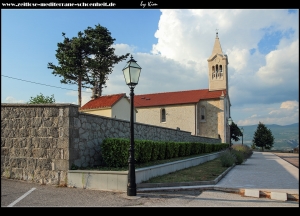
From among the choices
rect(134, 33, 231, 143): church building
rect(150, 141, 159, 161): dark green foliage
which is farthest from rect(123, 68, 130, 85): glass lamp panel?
rect(134, 33, 231, 143): church building

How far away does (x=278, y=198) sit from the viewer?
23.8 feet

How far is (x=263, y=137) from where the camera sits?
2459 inches

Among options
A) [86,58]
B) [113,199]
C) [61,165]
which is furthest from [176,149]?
[86,58]

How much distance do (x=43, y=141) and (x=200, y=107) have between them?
44779 millimetres

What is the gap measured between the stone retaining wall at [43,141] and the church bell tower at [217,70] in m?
46.1

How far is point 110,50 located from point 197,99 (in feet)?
64.7

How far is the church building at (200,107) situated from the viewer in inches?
1978

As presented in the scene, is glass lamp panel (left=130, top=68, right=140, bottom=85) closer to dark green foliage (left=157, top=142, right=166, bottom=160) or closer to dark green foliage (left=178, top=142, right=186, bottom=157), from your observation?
dark green foliage (left=157, top=142, right=166, bottom=160)

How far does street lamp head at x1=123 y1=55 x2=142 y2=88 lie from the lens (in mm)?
8289

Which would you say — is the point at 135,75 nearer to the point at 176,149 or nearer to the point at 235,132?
the point at 176,149

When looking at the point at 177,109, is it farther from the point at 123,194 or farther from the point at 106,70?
the point at 123,194

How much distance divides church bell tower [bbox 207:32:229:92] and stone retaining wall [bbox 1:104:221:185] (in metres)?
46.1

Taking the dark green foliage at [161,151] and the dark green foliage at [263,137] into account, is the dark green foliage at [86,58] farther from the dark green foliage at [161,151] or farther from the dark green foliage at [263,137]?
Result: the dark green foliage at [263,137]

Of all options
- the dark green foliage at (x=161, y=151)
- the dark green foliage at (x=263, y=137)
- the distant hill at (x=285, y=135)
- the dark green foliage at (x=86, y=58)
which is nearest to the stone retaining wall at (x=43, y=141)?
the dark green foliage at (x=161, y=151)
